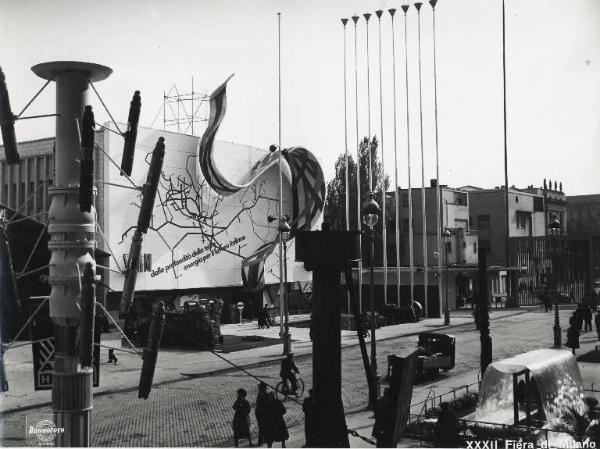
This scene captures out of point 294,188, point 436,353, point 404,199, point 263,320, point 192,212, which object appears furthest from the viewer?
point 404,199

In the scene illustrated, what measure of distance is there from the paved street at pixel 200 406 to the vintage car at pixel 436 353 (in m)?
0.45

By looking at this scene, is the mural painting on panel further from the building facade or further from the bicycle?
the bicycle

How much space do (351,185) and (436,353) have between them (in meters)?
39.6

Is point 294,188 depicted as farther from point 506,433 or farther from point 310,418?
point 310,418

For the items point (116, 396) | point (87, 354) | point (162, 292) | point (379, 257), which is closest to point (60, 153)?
point (87, 354)

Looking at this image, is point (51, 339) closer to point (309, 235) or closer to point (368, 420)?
point (309, 235)

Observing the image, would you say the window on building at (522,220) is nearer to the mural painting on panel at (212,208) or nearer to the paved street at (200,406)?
the mural painting on panel at (212,208)

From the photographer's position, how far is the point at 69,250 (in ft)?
18.5

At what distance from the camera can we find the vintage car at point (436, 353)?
74.3 ft

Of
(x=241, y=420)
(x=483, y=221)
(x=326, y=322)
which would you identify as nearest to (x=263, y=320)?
(x=241, y=420)

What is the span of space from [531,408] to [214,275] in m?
30.2

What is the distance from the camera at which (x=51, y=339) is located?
6559mm

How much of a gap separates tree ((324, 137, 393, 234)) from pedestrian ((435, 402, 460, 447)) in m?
46.5

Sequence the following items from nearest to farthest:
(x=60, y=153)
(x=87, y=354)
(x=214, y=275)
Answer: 1. (x=87, y=354)
2. (x=60, y=153)
3. (x=214, y=275)
